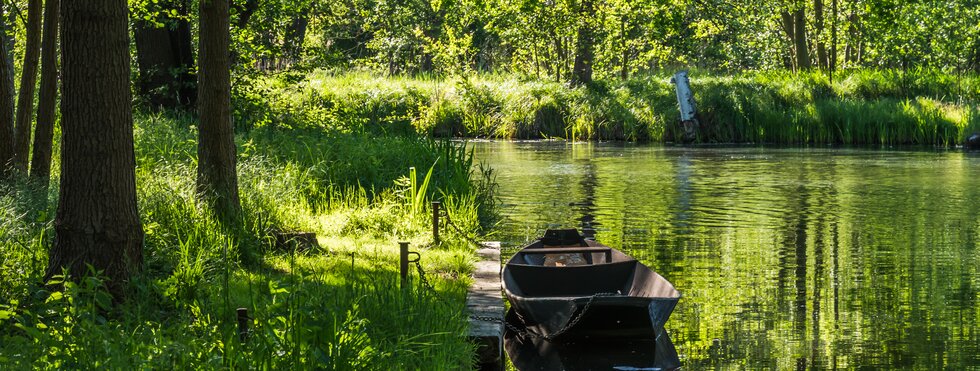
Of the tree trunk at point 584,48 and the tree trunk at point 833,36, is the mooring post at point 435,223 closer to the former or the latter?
the tree trunk at point 833,36

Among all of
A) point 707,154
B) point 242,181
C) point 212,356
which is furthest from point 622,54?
point 212,356

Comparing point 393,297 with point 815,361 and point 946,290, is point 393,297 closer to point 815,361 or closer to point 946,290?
point 815,361

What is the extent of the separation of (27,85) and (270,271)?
4331mm

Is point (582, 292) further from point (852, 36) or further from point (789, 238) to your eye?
point (852, 36)

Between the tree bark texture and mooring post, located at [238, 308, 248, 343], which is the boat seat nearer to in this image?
mooring post, located at [238, 308, 248, 343]

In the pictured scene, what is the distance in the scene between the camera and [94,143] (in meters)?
7.38

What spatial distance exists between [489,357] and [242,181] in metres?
4.98

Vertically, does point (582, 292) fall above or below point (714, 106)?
below

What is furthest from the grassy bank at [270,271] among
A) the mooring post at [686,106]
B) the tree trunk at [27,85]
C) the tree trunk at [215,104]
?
the mooring post at [686,106]

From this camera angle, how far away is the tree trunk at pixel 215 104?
10508mm

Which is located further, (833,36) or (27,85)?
(833,36)

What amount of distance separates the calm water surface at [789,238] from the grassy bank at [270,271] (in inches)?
74.8

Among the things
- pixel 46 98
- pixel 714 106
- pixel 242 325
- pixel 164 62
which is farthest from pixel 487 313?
pixel 714 106

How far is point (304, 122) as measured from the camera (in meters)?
18.2
